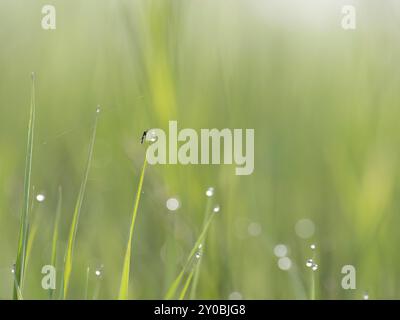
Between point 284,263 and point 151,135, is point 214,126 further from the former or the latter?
point 284,263

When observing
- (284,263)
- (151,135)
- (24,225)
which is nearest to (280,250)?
(284,263)

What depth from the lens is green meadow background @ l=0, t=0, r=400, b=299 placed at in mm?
979

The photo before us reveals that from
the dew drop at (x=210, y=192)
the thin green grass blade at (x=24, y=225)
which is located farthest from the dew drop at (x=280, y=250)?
the thin green grass blade at (x=24, y=225)

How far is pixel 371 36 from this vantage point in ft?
4.07

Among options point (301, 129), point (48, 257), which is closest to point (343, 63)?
point (301, 129)

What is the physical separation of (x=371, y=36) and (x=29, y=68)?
2.20 feet

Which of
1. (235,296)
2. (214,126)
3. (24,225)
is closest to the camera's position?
(24,225)

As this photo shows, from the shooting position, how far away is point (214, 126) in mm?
1095

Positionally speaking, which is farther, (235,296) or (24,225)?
(235,296)

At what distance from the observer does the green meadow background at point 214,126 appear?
979 mm

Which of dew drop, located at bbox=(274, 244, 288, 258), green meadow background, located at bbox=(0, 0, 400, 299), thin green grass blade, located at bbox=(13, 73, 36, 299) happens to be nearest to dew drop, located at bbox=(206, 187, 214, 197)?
green meadow background, located at bbox=(0, 0, 400, 299)
